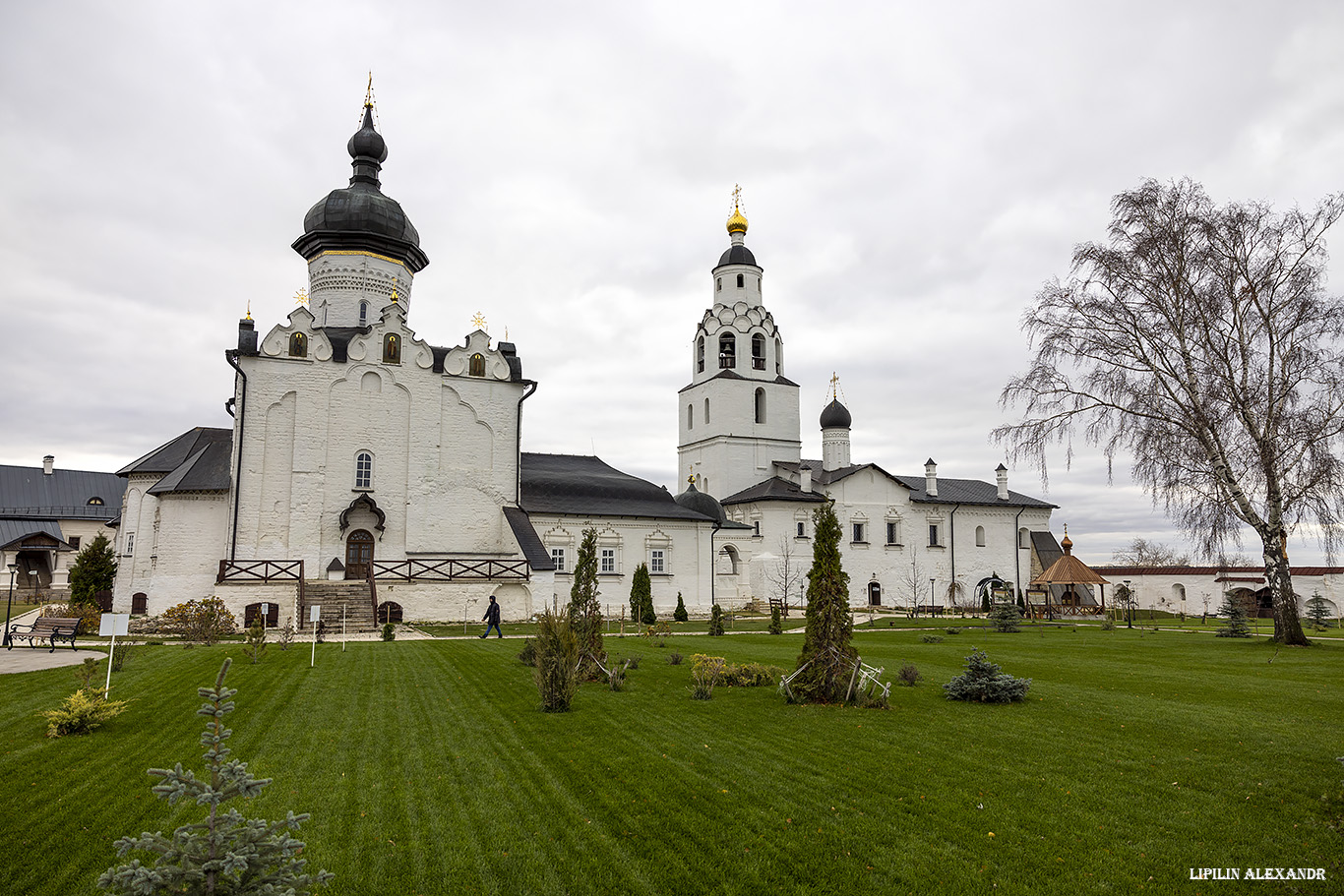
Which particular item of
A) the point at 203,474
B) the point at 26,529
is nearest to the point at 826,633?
the point at 203,474

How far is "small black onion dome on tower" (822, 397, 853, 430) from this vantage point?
48.7m

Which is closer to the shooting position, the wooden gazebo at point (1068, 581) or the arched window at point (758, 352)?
the wooden gazebo at point (1068, 581)

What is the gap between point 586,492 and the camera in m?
37.6

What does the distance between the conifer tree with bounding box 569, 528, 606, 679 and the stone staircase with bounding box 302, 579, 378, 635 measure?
11544 mm

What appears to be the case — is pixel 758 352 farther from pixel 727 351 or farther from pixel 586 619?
pixel 586 619

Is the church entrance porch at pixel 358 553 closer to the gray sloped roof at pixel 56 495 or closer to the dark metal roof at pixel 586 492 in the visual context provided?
the dark metal roof at pixel 586 492

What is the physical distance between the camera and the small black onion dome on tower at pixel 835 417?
4866 cm

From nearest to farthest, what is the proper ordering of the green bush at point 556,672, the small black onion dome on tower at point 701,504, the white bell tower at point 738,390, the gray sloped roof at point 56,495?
the green bush at point 556,672 → the small black onion dome on tower at point 701,504 → the white bell tower at point 738,390 → the gray sloped roof at point 56,495

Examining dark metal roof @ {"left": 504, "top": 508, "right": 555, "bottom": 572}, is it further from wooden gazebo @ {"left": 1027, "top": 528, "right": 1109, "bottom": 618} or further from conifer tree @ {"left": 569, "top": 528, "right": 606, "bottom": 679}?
wooden gazebo @ {"left": 1027, "top": 528, "right": 1109, "bottom": 618}

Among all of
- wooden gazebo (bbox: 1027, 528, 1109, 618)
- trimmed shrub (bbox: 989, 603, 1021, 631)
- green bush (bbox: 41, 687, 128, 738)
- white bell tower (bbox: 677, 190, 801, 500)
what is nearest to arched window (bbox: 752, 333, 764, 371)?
white bell tower (bbox: 677, 190, 801, 500)

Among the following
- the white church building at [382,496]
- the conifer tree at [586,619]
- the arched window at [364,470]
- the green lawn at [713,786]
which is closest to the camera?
Answer: the green lawn at [713,786]

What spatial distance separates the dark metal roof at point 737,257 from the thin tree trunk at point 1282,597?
33.0m

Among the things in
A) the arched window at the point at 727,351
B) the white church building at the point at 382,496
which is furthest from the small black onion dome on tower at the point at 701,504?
the arched window at the point at 727,351

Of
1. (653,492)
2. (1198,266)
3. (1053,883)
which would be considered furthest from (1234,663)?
(653,492)
